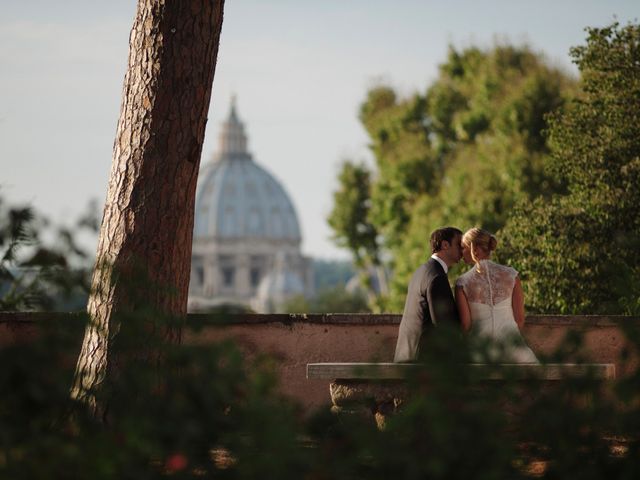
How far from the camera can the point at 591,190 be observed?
1394 centimetres

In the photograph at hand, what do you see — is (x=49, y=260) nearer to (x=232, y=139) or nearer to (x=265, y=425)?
(x=265, y=425)

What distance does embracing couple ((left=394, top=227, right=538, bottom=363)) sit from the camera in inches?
264

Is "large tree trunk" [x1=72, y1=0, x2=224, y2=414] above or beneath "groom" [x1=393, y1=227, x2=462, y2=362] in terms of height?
above

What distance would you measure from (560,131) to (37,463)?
1170 centimetres

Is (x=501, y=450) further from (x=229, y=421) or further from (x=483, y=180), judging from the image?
(x=483, y=180)

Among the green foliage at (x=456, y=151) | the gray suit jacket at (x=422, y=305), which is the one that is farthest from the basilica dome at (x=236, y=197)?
A: the gray suit jacket at (x=422, y=305)

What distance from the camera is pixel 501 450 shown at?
116 inches

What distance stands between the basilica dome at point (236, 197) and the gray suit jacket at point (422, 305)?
15780 centimetres

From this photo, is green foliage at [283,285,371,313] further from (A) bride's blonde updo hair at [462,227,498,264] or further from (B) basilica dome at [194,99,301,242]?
(A) bride's blonde updo hair at [462,227,498,264]

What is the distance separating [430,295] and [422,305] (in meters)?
0.08

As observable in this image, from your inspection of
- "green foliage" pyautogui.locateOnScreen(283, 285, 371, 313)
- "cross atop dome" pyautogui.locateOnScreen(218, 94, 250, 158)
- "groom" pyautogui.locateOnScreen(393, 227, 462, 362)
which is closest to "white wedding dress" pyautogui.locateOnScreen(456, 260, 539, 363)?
"groom" pyautogui.locateOnScreen(393, 227, 462, 362)

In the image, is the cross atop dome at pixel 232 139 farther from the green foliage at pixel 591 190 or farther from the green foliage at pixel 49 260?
the green foliage at pixel 49 260

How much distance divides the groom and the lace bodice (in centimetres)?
11

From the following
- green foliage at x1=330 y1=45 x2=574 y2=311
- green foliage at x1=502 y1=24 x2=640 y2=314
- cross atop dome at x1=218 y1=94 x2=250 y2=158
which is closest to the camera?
green foliage at x1=502 y1=24 x2=640 y2=314
